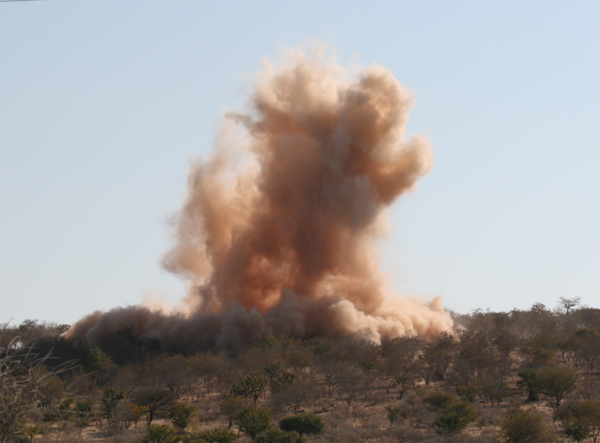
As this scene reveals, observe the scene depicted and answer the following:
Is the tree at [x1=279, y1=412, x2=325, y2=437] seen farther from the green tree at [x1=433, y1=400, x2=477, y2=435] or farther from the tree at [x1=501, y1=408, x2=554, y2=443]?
the tree at [x1=501, y1=408, x2=554, y2=443]

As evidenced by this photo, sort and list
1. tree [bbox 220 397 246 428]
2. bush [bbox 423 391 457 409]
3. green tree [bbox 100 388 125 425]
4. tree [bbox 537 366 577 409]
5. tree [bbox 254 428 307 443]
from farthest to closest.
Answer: tree [bbox 537 366 577 409]
green tree [bbox 100 388 125 425]
bush [bbox 423 391 457 409]
tree [bbox 220 397 246 428]
tree [bbox 254 428 307 443]

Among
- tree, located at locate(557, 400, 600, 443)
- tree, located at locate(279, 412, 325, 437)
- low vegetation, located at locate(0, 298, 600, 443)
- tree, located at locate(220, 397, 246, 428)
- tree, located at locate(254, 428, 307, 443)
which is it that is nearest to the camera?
tree, located at locate(254, 428, 307, 443)

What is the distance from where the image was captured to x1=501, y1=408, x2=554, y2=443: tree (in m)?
28.1

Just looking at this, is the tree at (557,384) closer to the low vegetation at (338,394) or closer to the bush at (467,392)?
the low vegetation at (338,394)

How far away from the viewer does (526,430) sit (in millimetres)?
28188

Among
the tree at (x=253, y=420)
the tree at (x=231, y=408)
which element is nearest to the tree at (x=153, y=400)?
the tree at (x=231, y=408)

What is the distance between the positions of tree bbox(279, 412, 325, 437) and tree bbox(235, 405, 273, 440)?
958mm

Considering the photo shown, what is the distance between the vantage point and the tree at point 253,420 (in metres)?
30.9

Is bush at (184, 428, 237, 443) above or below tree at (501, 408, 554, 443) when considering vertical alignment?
above

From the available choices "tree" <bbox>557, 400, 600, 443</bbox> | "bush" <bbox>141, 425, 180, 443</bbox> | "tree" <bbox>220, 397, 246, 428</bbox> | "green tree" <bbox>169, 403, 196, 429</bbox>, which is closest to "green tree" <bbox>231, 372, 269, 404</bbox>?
"tree" <bbox>220, 397, 246, 428</bbox>

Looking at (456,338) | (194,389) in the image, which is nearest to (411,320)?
(456,338)

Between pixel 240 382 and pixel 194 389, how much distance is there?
253 inches

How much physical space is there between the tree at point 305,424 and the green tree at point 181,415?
5441 millimetres

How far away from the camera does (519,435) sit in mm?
28234
